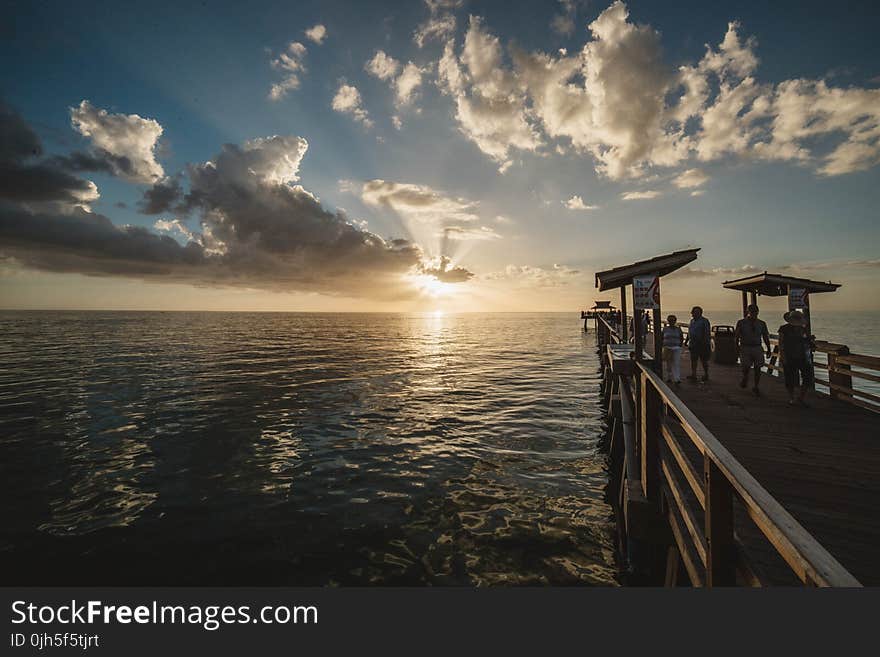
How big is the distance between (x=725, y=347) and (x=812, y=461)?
10.1m

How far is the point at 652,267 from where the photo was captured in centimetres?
1020

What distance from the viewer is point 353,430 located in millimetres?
10758

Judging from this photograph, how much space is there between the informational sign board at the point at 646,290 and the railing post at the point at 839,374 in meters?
3.68

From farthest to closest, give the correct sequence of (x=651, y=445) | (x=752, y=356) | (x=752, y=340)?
(x=752, y=356)
(x=752, y=340)
(x=651, y=445)

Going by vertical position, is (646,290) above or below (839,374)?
above

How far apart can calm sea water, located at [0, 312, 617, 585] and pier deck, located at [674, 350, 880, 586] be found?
7.45ft

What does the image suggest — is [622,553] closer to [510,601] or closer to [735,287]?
[510,601]

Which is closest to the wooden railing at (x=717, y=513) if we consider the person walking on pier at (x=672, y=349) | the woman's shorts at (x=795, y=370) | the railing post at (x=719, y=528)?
the railing post at (x=719, y=528)

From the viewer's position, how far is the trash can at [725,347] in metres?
13.6

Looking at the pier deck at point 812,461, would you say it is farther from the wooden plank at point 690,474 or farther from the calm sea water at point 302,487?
the calm sea water at point 302,487

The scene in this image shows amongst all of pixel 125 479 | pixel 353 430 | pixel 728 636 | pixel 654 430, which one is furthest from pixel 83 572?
pixel 654 430

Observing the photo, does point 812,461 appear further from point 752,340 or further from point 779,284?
point 779,284

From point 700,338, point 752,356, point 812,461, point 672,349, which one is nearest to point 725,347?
point 700,338

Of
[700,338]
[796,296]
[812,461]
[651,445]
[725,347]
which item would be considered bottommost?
[812,461]
